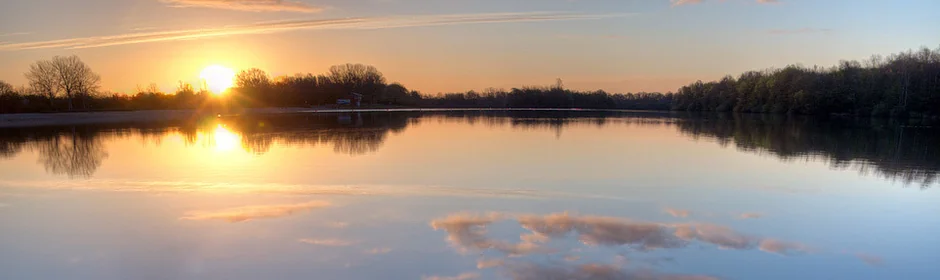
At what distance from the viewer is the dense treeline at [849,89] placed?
5016 cm

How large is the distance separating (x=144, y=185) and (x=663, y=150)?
1492 cm

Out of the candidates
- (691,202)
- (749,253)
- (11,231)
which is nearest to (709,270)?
(749,253)

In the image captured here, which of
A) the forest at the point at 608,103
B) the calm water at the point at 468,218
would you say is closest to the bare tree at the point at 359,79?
the forest at the point at 608,103

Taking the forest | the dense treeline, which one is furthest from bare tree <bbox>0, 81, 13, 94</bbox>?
the dense treeline

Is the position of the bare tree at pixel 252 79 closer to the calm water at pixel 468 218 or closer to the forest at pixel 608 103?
the forest at pixel 608 103

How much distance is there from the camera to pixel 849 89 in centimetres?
5772

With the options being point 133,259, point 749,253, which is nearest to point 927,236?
point 749,253

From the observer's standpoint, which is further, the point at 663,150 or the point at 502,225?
the point at 663,150

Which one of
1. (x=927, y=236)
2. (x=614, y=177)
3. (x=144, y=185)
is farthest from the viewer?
(x=614, y=177)

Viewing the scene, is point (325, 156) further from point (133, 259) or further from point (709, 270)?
point (709, 270)

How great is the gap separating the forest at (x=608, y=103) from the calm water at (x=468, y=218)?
46.9 metres

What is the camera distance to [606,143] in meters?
20.1

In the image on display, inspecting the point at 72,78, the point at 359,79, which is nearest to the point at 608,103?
the point at 359,79

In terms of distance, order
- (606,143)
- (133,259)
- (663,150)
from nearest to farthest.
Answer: (133,259), (663,150), (606,143)
